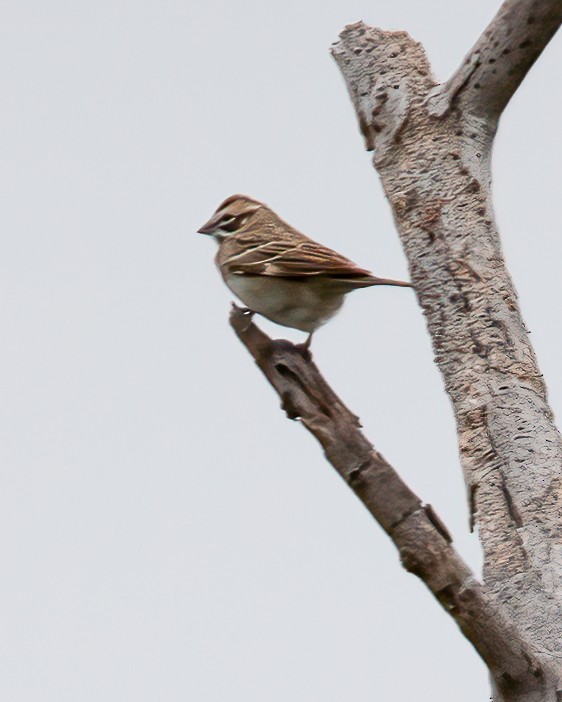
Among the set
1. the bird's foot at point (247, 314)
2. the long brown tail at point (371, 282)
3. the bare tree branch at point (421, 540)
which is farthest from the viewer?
the long brown tail at point (371, 282)

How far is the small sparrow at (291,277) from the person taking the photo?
702cm

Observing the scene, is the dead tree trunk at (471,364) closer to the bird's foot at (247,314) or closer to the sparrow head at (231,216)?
the bird's foot at (247,314)

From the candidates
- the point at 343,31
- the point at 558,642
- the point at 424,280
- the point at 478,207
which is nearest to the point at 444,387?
the point at 424,280

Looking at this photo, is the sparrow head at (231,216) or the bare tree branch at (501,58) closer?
the bare tree branch at (501,58)

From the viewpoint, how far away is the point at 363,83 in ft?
26.2

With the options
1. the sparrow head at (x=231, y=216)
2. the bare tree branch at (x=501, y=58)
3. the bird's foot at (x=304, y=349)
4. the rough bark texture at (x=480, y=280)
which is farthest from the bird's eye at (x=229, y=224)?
the bird's foot at (x=304, y=349)

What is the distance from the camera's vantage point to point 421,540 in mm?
5258

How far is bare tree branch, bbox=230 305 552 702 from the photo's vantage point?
207 inches

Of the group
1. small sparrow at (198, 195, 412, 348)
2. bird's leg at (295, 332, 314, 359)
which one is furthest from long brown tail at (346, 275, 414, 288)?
bird's leg at (295, 332, 314, 359)

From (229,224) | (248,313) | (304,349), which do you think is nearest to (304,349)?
(304,349)

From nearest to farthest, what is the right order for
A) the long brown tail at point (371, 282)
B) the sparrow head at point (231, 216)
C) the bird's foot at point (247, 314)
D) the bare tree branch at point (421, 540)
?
1. the bare tree branch at point (421, 540)
2. the bird's foot at point (247, 314)
3. the long brown tail at point (371, 282)
4. the sparrow head at point (231, 216)

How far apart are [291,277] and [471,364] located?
3.62 ft

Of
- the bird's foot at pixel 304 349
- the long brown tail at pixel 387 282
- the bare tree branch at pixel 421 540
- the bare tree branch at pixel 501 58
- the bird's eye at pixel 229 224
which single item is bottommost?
the bare tree branch at pixel 421 540

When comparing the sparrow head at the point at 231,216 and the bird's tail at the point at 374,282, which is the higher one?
the sparrow head at the point at 231,216
